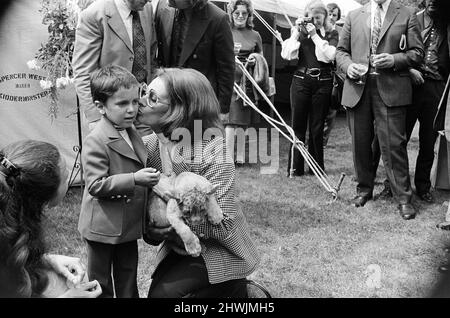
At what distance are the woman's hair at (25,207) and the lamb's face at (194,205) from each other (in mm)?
514

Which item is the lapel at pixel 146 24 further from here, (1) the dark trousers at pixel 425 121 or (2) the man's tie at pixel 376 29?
(1) the dark trousers at pixel 425 121

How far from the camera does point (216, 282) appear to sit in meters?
2.33

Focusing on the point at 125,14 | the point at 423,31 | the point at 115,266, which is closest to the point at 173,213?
the point at 115,266

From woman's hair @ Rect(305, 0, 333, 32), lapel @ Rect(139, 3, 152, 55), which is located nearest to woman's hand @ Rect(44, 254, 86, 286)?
lapel @ Rect(139, 3, 152, 55)

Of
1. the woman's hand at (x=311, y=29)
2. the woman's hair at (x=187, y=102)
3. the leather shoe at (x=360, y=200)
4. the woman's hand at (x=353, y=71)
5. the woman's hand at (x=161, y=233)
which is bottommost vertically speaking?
the leather shoe at (x=360, y=200)

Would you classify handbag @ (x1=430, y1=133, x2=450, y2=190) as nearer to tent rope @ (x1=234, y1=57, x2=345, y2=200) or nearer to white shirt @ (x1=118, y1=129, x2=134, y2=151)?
tent rope @ (x1=234, y1=57, x2=345, y2=200)

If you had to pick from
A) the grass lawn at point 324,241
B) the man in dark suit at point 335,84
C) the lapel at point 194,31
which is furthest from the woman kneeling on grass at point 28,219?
the man in dark suit at point 335,84

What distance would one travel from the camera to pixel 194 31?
387cm

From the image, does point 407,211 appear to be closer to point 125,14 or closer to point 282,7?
point 125,14

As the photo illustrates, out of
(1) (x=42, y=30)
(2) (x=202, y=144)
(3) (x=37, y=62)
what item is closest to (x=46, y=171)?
(2) (x=202, y=144)

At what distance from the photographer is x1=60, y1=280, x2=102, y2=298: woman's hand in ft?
6.96

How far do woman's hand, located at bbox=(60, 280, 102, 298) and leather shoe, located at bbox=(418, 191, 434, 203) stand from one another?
4289mm

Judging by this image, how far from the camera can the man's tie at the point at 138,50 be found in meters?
3.68
